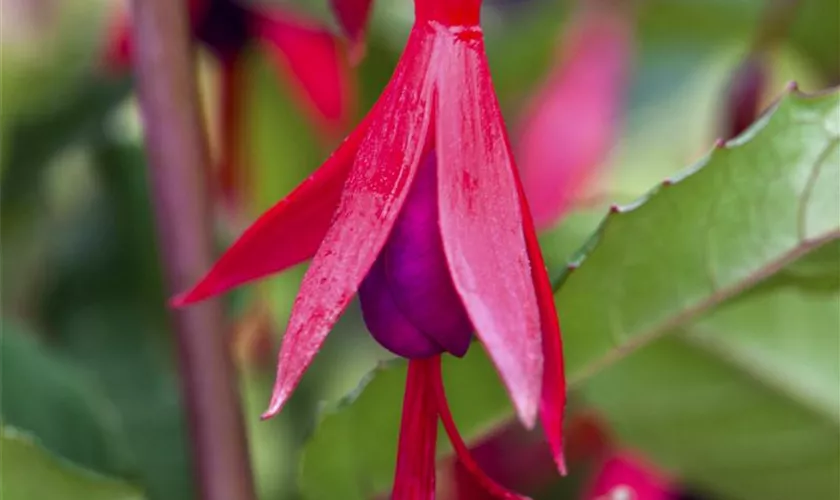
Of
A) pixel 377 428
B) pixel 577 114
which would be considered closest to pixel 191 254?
pixel 377 428

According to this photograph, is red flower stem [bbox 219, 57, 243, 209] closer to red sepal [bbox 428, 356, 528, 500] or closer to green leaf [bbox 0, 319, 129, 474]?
green leaf [bbox 0, 319, 129, 474]

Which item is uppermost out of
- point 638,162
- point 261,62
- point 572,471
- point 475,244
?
point 475,244

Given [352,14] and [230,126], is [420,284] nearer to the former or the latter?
[352,14]

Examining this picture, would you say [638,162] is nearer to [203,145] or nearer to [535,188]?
[535,188]

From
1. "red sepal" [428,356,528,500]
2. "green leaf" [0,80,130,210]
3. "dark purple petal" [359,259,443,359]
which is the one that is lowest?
"green leaf" [0,80,130,210]

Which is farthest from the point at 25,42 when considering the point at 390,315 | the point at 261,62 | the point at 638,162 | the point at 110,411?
the point at 390,315

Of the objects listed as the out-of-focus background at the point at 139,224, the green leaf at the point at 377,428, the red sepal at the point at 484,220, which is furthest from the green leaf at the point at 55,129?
the red sepal at the point at 484,220

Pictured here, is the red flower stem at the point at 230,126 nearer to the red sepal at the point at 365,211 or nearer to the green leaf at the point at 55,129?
the green leaf at the point at 55,129

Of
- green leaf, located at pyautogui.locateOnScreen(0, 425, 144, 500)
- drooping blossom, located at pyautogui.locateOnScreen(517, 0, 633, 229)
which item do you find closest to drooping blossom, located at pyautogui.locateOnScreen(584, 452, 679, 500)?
drooping blossom, located at pyautogui.locateOnScreen(517, 0, 633, 229)
